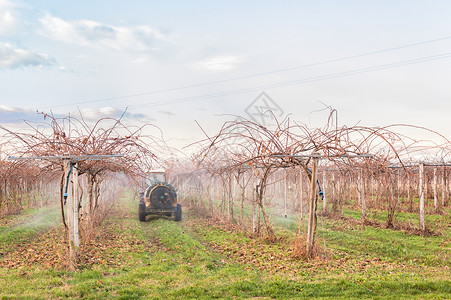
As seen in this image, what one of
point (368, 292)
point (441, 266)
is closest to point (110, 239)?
point (368, 292)

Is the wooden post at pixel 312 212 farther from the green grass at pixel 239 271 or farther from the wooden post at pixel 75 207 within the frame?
the wooden post at pixel 75 207

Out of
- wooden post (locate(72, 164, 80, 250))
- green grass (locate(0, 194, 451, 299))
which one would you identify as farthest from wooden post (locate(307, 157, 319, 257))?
wooden post (locate(72, 164, 80, 250))

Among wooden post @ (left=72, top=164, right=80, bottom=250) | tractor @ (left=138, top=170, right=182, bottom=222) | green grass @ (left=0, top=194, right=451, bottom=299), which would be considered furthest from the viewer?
tractor @ (left=138, top=170, right=182, bottom=222)

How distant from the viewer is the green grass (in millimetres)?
6953

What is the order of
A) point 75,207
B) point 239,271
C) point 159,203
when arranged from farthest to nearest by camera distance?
1. point 159,203
2. point 75,207
3. point 239,271

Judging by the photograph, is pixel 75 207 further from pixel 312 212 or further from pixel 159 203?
pixel 159 203

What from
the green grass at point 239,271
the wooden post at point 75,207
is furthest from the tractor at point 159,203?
the wooden post at point 75,207

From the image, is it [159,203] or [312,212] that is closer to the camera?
[312,212]

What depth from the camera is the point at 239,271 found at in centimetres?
837

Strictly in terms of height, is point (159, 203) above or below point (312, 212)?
below

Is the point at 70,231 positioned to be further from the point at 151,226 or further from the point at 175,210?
the point at 175,210

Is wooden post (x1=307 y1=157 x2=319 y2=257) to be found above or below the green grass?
above

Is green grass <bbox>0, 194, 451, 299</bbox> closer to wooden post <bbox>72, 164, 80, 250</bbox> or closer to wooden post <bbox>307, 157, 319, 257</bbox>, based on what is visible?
wooden post <bbox>307, 157, 319, 257</bbox>

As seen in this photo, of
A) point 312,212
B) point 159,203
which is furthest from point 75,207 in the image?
point 159,203
